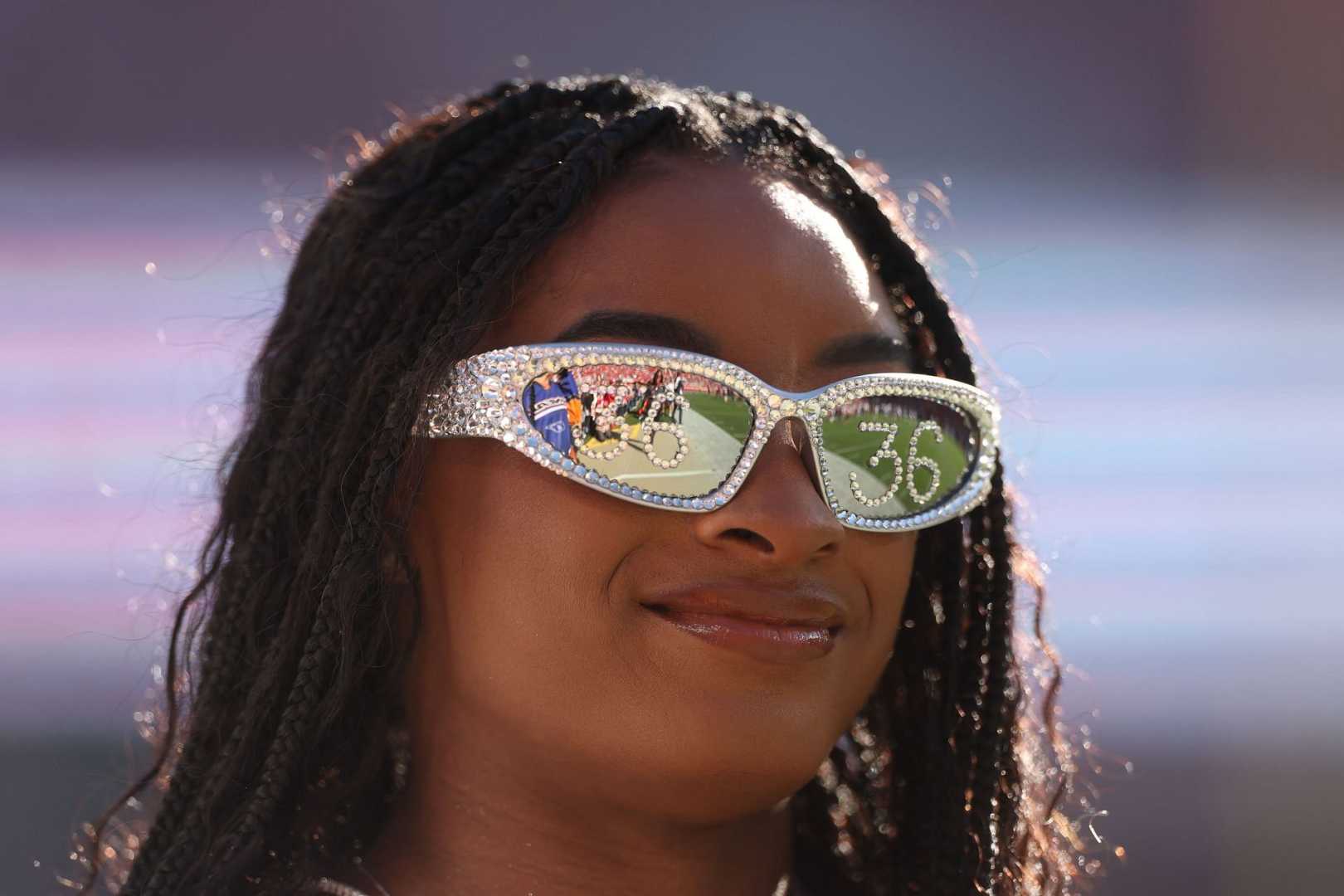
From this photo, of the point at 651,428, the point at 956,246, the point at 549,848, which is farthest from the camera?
the point at 956,246

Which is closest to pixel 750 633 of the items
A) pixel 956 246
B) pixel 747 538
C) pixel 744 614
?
pixel 744 614

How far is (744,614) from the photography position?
201cm

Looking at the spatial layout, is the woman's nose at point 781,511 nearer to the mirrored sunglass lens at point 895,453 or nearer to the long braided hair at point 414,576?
the mirrored sunglass lens at point 895,453

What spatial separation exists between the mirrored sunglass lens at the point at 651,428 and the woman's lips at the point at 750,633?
168mm

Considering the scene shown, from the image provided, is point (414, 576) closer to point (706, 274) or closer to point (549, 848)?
point (549, 848)

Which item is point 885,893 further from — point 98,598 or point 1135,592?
point 98,598

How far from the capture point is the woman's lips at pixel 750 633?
1.99 m

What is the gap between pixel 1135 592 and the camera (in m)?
4.92

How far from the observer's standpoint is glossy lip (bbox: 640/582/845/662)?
1995 millimetres

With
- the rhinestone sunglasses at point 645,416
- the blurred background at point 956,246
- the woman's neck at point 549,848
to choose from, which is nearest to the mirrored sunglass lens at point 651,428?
the rhinestone sunglasses at point 645,416

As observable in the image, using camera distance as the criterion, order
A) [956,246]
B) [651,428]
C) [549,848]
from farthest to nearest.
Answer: [956,246] < [549,848] < [651,428]

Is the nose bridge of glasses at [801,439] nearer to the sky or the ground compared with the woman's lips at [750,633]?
nearer to the sky

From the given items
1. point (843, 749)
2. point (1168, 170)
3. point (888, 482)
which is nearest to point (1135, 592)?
point (1168, 170)

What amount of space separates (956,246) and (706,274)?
1.86 meters
